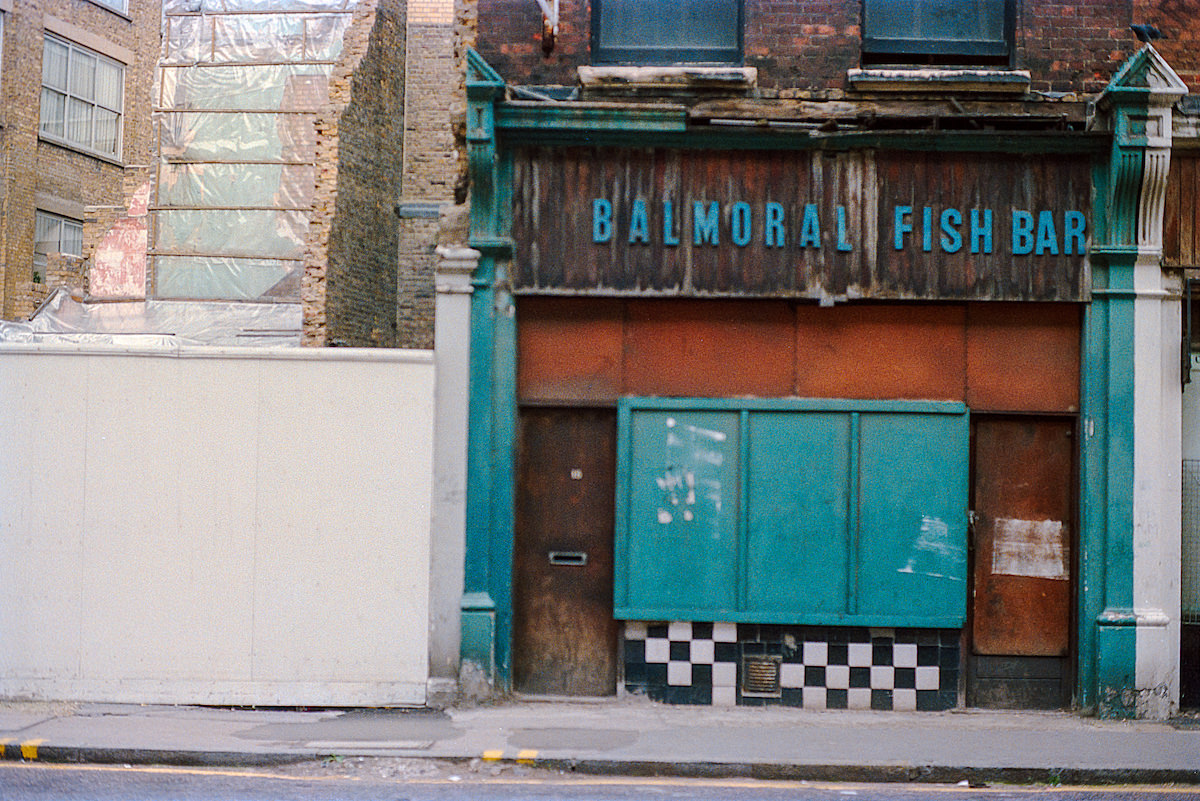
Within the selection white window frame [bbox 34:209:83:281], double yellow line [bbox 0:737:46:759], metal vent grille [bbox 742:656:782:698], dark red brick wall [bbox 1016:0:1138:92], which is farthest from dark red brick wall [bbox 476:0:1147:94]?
white window frame [bbox 34:209:83:281]

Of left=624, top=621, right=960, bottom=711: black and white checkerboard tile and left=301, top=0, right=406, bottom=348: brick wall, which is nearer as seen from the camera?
left=624, top=621, right=960, bottom=711: black and white checkerboard tile

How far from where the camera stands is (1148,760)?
7.07 meters

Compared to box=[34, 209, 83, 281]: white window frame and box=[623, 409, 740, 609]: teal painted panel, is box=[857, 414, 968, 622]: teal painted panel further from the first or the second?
box=[34, 209, 83, 281]: white window frame

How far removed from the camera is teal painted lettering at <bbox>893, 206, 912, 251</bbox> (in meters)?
8.73

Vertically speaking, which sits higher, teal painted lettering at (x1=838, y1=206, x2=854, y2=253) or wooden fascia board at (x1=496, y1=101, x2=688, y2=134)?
wooden fascia board at (x1=496, y1=101, x2=688, y2=134)

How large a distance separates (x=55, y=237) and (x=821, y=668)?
18.3 metres

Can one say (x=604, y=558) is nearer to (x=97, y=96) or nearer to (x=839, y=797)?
(x=839, y=797)

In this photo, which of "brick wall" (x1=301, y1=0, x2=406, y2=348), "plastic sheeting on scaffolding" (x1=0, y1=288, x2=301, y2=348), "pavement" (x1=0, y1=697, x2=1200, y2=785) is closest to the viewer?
"pavement" (x1=0, y1=697, x2=1200, y2=785)

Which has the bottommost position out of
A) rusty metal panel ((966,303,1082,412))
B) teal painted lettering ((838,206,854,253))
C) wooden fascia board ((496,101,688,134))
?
rusty metal panel ((966,303,1082,412))

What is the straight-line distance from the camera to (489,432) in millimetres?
8789

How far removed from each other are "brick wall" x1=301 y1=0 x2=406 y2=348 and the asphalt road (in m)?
9.50

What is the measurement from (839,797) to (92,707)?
568 cm

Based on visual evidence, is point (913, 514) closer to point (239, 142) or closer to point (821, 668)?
point (821, 668)

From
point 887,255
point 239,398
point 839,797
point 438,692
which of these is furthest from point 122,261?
point 839,797
